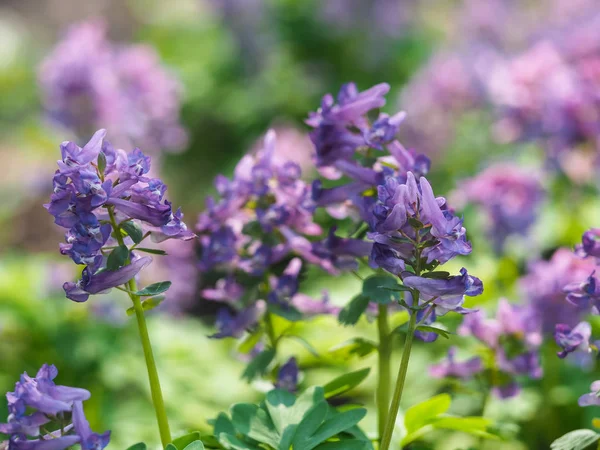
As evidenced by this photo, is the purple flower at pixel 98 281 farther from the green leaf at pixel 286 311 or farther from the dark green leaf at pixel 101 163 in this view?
the green leaf at pixel 286 311

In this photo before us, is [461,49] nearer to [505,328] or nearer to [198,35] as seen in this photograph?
[198,35]

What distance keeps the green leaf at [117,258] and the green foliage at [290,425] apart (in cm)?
44

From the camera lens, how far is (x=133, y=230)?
1463mm

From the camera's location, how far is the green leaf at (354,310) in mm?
1734

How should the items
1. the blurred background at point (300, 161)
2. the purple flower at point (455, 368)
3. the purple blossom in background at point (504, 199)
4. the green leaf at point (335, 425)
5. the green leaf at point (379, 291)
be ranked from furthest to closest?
1. the purple blossom in background at point (504, 199)
2. the blurred background at point (300, 161)
3. the purple flower at point (455, 368)
4. the green leaf at point (379, 291)
5. the green leaf at point (335, 425)

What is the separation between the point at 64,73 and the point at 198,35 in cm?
638

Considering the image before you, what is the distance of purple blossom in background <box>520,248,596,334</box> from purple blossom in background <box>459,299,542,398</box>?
0.33 m

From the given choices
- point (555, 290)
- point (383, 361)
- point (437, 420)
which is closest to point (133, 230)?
point (383, 361)

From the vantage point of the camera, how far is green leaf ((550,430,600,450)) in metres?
1.46

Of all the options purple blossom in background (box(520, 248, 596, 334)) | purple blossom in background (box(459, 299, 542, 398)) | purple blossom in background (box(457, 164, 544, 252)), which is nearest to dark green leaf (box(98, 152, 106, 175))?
purple blossom in background (box(459, 299, 542, 398))

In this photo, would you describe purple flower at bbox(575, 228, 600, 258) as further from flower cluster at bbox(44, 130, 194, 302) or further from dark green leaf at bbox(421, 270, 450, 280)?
flower cluster at bbox(44, 130, 194, 302)

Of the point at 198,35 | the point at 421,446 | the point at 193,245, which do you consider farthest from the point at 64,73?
the point at 198,35

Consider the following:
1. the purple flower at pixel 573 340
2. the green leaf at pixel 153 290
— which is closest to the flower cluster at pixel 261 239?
the green leaf at pixel 153 290

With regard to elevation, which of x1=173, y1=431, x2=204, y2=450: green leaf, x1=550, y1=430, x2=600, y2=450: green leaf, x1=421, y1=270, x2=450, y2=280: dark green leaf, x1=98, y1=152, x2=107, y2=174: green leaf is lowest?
x1=550, y1=430, x2=600, y2=450: green leaf
